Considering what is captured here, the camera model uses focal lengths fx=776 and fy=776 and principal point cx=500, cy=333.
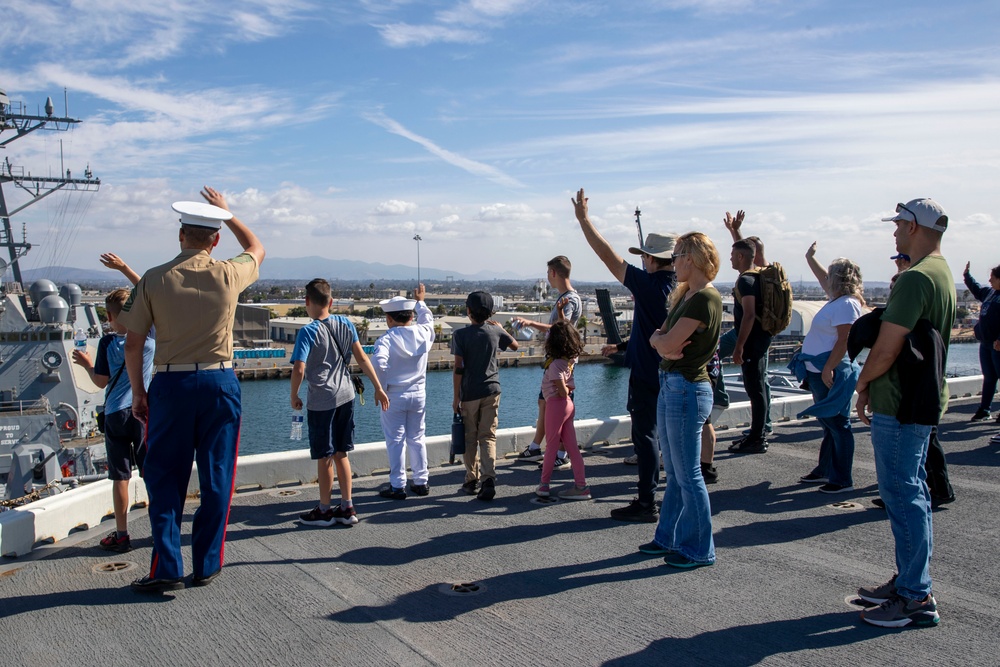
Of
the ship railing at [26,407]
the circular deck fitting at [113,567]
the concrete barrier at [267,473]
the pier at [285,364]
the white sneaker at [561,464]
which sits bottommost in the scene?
the pier at [285,364]

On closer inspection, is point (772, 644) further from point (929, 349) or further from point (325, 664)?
point (325, 664)

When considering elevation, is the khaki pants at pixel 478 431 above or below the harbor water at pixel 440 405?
above

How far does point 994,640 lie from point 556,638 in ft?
6.37

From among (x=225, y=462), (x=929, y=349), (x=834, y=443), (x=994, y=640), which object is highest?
(x=929, y=349)

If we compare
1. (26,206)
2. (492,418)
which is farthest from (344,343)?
(26,206)

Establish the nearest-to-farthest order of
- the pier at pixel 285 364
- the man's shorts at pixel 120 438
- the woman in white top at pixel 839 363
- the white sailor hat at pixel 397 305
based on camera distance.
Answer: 1. the man's shorts at pixel 120 438
2. the woman in white top at pixel 839 363
3. the white sailor hat at pixel 397 305
4. the pier at pixel 285 364

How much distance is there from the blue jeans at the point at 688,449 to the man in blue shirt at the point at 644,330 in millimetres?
729

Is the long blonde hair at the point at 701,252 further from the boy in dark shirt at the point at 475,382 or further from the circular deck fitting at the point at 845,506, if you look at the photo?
the circular deck fitting at the point at 845,506

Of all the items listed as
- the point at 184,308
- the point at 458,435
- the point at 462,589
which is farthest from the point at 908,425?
the point at 184,308

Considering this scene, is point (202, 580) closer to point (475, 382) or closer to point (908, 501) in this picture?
point (475, 382)

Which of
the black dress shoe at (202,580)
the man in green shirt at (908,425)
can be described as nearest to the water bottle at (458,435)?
the black dress shoe at (202,580)

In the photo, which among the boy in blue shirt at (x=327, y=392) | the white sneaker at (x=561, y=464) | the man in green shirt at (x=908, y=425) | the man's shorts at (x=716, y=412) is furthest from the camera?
the man's shorts at (x=716, y=412)

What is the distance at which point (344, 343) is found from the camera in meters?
5.48

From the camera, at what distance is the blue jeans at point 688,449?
4.32 m
